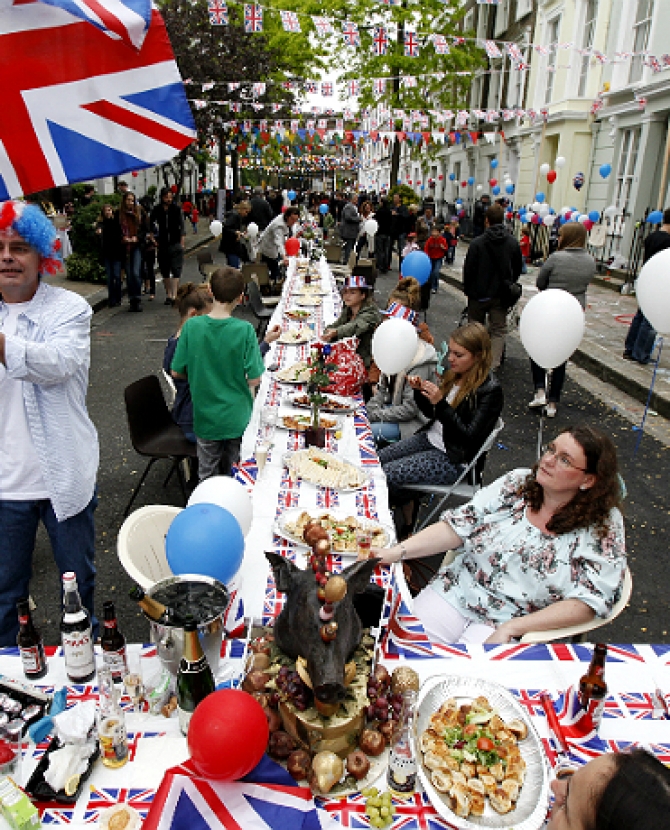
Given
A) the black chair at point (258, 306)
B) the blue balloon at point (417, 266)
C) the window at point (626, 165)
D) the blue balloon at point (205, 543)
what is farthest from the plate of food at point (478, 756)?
the window at point (626, 165)

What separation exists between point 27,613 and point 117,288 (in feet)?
32.8

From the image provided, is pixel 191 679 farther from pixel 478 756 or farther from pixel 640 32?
pixel 640 32

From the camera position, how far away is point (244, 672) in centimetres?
168

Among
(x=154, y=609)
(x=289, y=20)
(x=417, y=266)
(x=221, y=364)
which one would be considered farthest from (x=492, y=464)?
(x=289, y=20)

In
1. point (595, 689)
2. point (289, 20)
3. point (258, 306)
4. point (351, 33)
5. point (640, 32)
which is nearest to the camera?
point (595, 689)

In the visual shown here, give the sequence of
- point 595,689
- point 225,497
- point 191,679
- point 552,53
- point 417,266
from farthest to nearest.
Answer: point 552,53 → point 417,266 → point 225,497 → point 595,689 → point 191,679

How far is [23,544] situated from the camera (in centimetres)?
230

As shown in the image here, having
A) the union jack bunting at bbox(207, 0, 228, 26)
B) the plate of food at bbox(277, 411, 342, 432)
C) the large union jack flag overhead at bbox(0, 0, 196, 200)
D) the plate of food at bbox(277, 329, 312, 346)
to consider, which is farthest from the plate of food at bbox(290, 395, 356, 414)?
the union jack bunting at bbox(207, 0, 228, 26)

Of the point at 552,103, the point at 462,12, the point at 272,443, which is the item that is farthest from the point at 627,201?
the point at 272,443

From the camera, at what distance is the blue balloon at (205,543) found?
1724 millimetres

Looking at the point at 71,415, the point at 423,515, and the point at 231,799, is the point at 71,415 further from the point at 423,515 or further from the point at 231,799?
the point at 423,515

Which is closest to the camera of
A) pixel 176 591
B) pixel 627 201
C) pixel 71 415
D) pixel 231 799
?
pixel 231 799

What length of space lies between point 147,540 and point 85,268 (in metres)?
10.8

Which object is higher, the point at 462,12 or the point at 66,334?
the point at 462,12
